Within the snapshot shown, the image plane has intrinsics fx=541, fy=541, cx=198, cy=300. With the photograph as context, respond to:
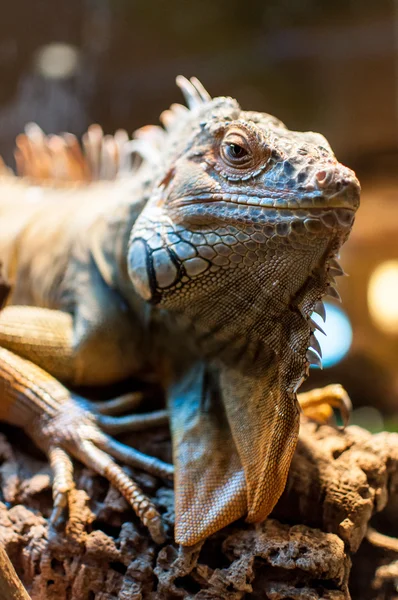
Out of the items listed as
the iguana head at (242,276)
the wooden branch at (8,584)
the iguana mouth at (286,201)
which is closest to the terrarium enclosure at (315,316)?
the iguana head at (242,276)

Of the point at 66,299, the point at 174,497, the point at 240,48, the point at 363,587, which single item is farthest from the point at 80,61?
the point at 363,587

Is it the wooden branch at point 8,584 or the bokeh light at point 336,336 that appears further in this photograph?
the bokeh light at point 336,336

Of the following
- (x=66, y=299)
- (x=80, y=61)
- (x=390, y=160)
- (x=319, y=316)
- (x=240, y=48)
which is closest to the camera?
(x=319, y=316)

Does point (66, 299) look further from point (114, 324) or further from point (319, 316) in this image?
point (319, 316)

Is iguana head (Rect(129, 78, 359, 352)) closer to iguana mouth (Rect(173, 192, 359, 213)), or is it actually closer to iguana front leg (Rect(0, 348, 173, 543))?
iguana mouth (Rect(173, 192, 359, 213))

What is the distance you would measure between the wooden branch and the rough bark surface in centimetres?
37

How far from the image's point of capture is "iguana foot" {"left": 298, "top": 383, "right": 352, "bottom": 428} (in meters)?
1.84

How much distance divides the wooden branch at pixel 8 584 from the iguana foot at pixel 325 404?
104cm

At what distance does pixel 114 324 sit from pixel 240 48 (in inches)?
96.0

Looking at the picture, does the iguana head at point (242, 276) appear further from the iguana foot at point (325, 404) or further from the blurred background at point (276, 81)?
the blurred background at point (276, 81)

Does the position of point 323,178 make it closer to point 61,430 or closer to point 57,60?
point 61,430

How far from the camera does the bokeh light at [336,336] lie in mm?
3344

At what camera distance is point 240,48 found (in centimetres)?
353

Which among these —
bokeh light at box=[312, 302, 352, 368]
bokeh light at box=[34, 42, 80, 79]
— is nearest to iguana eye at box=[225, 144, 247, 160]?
bokeh light at box=[34, 42, 80, 79]
